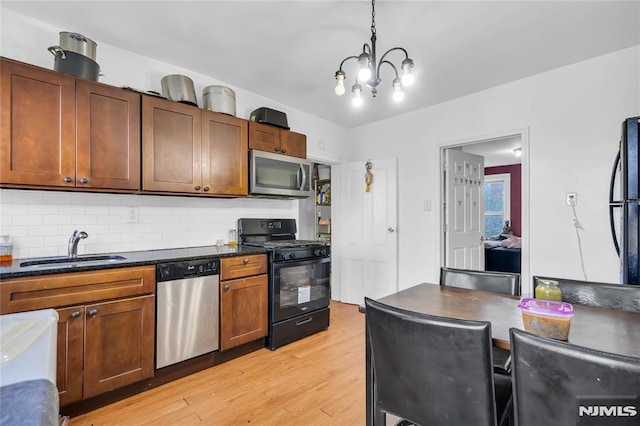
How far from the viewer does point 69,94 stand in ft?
6.56

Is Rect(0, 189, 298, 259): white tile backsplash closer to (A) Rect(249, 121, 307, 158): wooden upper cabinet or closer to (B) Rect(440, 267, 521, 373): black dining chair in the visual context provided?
(A) Rect(249, 121, 307, 158): wooden upper cabinet

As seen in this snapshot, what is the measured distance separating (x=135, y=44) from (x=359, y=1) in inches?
69.1

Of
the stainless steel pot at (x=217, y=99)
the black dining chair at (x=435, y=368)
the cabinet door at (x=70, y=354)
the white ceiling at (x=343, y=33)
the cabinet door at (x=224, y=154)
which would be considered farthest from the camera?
the stainless steel pot at (x=217, y=99)

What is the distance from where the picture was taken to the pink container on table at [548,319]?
105 centimetres

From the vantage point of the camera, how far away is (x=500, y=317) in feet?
4.39

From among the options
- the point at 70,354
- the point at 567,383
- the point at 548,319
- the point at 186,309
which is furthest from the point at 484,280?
the point at 70,354

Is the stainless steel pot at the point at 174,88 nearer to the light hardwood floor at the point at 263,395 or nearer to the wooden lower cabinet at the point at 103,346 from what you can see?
the wooden lower cabinet at the point at 103,346

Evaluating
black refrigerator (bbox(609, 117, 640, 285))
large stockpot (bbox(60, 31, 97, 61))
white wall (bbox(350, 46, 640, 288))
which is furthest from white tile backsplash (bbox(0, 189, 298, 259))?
black refrigerator (bbox(609, 117, 640, 285))

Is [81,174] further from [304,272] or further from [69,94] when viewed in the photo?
[304,272]

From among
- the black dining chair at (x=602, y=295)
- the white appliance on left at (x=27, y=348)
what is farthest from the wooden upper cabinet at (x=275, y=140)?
the black dining chair at (x=602, y=295)

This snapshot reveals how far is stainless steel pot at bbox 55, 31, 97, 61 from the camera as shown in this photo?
2.04 meters

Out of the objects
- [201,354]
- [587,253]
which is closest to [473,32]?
[587,253]

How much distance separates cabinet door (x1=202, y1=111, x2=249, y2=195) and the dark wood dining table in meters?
1.82

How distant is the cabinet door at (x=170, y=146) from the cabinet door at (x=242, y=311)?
2.92 ft
